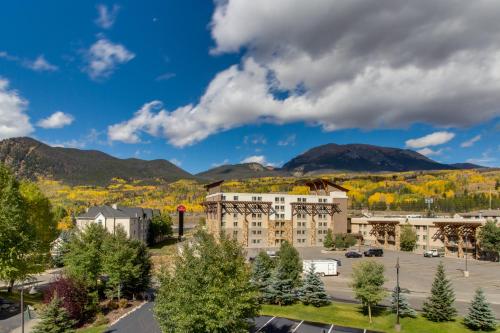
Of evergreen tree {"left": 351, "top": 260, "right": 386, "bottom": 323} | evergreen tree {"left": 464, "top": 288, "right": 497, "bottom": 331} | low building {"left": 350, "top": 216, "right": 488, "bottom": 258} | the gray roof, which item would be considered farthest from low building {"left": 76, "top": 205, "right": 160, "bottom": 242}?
evergreen tree {"left": 464, "top": 288, "right": 497, "bottom": 331}

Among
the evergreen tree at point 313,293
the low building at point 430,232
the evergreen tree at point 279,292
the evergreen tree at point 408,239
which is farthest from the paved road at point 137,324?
the evergreen tree at point 408,239

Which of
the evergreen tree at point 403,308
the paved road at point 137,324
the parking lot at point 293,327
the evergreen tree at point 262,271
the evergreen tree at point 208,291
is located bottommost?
the paved road at point 137,324

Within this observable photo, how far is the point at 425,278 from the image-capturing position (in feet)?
182

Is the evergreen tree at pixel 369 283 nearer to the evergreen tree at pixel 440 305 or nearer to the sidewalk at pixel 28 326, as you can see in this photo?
the evergreen tree at pixel 440 305

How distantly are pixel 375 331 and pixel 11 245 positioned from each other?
117 ft

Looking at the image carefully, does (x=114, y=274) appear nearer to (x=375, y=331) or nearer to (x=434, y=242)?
(x=375, y=331)

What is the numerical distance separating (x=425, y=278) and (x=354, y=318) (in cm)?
2582

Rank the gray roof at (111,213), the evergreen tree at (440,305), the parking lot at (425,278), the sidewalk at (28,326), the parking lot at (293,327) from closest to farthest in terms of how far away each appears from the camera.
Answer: the parking lot at (293,327)
the sidewalk at (28,326)
the evergreen tree at (440,305)
the parking lot at (425,278)
the gray roof at (111,213)

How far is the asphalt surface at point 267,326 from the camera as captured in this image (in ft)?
106

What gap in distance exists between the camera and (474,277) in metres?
55.7

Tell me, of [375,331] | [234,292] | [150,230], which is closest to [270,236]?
[150,230]

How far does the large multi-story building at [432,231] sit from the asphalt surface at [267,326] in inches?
2051

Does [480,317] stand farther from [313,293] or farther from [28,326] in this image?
[28,326]

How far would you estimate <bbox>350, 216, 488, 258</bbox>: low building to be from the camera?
77000 mm
